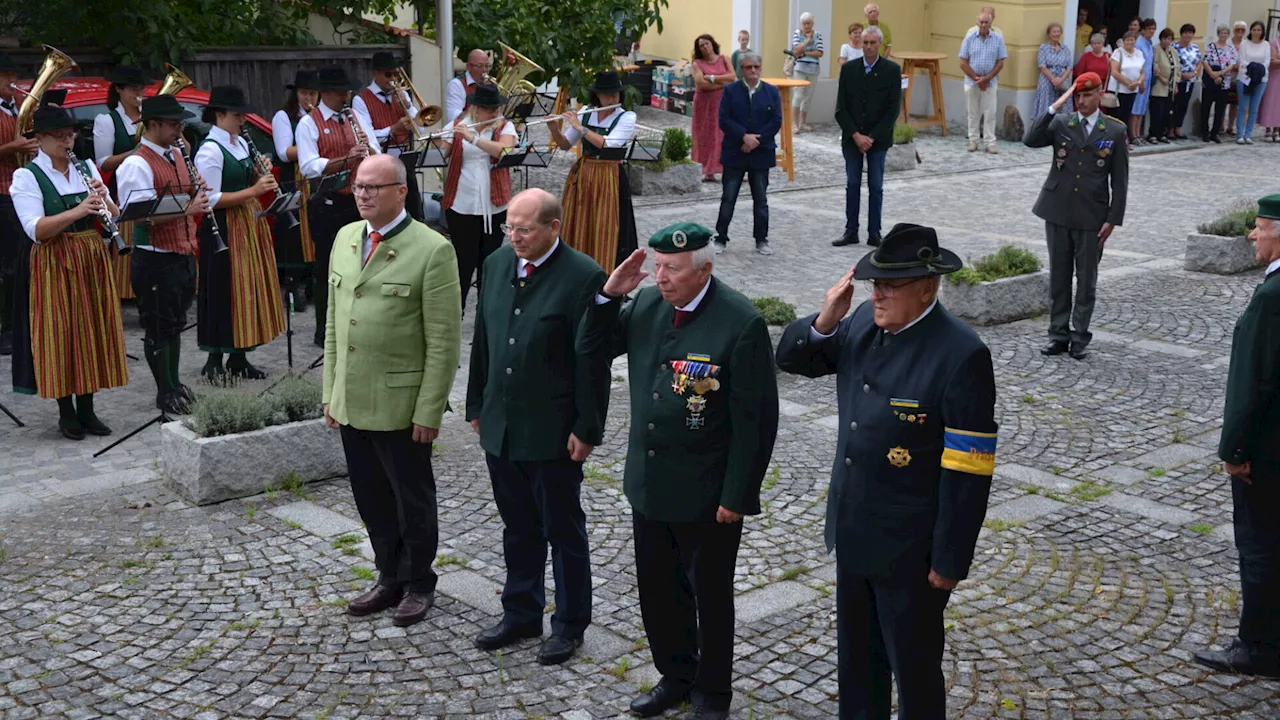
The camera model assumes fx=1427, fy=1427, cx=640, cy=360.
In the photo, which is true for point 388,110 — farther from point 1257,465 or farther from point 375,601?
point 1257,465

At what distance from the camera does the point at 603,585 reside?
20.2ft

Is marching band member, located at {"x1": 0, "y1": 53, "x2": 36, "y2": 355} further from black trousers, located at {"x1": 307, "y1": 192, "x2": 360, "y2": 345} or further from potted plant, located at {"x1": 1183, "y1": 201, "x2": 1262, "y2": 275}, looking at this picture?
potted plant, located at {"x1": 1183, "y1": 201, "x2": 1262, "y2": 275}

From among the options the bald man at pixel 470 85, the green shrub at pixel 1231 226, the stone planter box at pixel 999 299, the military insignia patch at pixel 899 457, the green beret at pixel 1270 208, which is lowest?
the stone planter box at pixel 999 299

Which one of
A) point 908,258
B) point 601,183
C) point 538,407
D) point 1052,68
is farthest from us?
point 1052,68

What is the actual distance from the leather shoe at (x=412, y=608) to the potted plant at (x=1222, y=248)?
9377mm

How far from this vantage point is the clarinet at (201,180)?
856cm

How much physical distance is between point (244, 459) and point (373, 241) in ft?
6.69

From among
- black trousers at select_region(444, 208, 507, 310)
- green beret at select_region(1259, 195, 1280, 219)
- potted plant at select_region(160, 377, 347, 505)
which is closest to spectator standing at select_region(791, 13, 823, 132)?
black trousers at select_region(444, 208, 507, 310)

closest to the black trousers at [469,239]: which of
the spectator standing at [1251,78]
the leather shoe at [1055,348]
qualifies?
the leather shoe at [1055,348]

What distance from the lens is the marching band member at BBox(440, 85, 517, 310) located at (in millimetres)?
10383

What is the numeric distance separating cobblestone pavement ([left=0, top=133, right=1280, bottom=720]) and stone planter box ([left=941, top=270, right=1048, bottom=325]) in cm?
125

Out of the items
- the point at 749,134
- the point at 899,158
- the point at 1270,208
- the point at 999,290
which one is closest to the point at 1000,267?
the point at 999,290

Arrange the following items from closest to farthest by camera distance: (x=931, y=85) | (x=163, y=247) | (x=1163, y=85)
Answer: (x=163, y=247) < (x=1163, y=85) < (x=931, y=85)

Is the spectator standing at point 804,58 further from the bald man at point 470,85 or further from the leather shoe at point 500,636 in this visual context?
the leather shoe at point 500,636
